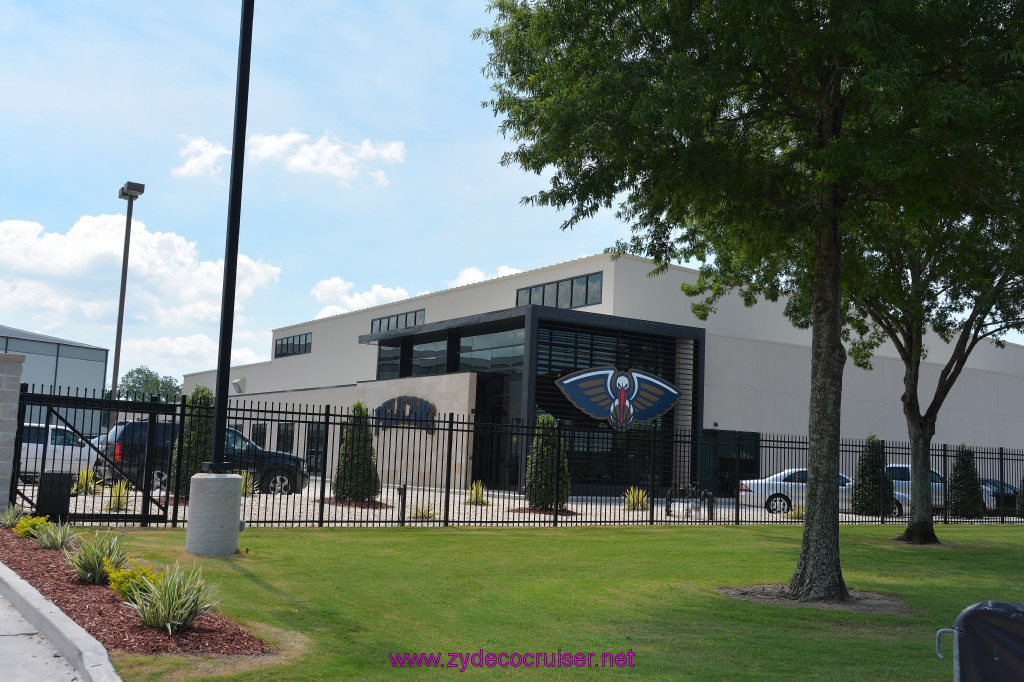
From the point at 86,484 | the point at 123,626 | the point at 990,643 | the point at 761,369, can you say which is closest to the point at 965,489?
the point at 761,369

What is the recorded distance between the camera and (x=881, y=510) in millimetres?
24219

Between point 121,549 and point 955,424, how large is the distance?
4021cm

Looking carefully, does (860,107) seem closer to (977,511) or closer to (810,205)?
(810,205)

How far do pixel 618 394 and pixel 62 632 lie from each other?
25941 millimetres

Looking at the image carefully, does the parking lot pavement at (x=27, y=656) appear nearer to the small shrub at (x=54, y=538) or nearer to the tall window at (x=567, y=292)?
the small shrub at (x=54, y=538)

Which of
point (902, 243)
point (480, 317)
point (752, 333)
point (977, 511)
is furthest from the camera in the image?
point (752, 333)

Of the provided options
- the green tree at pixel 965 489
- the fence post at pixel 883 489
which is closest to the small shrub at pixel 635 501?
the fence post at pixel 883 489

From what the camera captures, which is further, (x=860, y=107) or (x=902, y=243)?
(x=902, y=243)

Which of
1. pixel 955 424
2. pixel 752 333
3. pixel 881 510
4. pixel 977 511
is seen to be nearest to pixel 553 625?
pixel 881 510

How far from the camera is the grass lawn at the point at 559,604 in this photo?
675 cm

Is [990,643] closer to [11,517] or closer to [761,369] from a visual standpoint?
[11,517]

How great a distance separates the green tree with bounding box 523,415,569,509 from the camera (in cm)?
2127

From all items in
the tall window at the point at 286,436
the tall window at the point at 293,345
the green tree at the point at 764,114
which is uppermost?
the tall window at the point at 293,345

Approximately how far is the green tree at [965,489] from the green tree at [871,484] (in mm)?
3833
